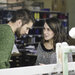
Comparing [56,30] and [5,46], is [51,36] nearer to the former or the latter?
[56,30]

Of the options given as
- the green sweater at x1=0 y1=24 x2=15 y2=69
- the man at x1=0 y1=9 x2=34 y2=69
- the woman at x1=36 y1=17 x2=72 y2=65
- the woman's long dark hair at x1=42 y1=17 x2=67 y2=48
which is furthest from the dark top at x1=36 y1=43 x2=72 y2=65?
the green sweater at x1=0 y1=24 x2=15 y2=69

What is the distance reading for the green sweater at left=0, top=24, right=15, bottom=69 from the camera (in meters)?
1.72

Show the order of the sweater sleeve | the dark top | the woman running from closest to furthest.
A: the sweater sleeve
the dark top
the woman

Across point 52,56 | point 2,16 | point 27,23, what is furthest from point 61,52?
point 2,16

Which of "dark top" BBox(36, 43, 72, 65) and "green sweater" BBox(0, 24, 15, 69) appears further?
"dark top" BBox(36, 43, 72, 65)

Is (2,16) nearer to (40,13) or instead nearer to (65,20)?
(40,13)

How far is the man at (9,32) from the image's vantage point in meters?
1.75

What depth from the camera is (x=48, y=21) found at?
2500 millimetres

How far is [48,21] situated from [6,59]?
0.89 metres

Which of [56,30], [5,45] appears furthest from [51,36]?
[5,45]

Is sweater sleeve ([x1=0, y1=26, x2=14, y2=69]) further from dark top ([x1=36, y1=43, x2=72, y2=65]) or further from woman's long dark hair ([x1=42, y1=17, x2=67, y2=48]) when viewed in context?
woman's long dark hair ([x1=42, y1=17, x2=67, y2=48])

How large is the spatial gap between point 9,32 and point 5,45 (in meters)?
0.16

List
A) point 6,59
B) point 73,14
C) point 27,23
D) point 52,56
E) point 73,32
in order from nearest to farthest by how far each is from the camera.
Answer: point 73,32 → point 6,59 → point 52,56 → point 27,23 → point 73,14

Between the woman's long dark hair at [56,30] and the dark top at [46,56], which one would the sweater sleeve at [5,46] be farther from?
the woman's long dark hair at [56,30]
